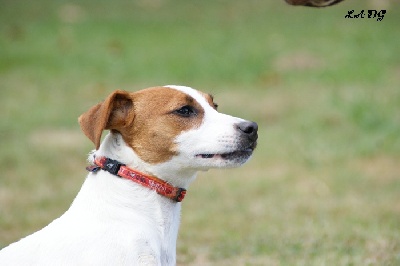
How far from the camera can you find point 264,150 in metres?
13.4

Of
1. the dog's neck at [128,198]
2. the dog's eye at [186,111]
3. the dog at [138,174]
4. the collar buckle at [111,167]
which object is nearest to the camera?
the dog at [138,174]

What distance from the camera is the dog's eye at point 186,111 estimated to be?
5.52 m

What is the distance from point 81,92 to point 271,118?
4.28 meters

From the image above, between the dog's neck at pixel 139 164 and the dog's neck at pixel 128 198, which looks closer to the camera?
the dog's neck at pixel 128 198

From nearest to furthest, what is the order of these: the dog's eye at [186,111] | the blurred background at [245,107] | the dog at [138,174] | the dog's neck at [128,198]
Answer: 1. the dog at [138,174]
2. the dog's neck at [128,198]
3. the dog's eye at [186,111]
4. the blurred background at [245,107]

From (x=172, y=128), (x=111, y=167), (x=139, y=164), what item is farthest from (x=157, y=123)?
(x=111, y=167)

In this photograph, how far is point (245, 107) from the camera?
16.3 m

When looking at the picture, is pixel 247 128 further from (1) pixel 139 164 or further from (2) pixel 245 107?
(2) pixel 245 107

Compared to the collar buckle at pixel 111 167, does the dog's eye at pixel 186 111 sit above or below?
above

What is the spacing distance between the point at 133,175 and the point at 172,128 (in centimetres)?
38

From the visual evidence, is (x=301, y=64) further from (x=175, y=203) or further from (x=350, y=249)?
(x=175, y=203)

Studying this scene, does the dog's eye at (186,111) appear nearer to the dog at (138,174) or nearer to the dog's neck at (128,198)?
the dog at (138,174)

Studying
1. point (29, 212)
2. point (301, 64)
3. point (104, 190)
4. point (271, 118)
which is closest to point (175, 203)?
point (104, 190)

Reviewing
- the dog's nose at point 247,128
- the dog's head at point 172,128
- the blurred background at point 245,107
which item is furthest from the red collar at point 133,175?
the blurred background at point 245,107
